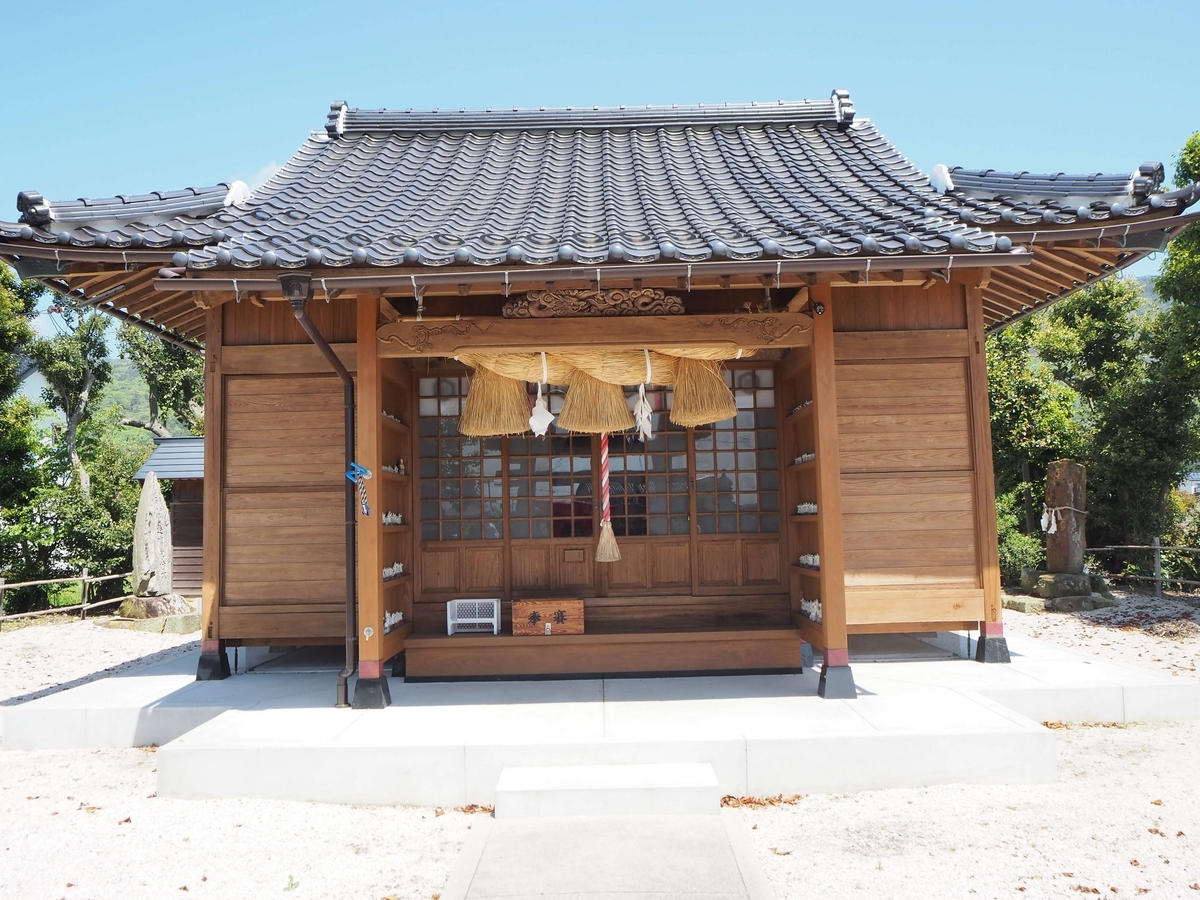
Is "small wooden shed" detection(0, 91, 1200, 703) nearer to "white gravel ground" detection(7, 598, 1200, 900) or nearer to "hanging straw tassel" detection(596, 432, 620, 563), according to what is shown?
"hanging straw tassel" detection(596, 432, 620, 563)

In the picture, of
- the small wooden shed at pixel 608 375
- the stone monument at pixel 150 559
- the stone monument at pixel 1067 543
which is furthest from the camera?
the stone monument at pixel 150 559

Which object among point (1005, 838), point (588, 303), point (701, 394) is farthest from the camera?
point (701, 394)

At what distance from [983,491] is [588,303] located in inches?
146

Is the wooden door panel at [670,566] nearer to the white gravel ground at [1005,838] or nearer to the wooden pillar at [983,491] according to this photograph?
the wooden pillar at [983,491]

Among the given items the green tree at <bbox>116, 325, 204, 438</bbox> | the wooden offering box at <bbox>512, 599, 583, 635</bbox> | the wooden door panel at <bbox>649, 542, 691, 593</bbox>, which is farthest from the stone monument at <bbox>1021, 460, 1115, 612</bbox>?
the green tree at <bbox>116, 325, 204, 438</bbox>

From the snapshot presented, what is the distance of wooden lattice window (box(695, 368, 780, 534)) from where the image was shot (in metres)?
7.27

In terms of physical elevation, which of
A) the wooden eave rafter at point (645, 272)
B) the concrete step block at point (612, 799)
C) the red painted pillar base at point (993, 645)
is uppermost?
the wooden eave rafter at point (645, 272)

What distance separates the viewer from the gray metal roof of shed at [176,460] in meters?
16.9

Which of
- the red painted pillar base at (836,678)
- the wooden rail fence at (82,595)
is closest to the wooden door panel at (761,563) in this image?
the red painted pillar base at (836,678)

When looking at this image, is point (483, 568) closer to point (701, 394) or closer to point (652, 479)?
point (652, 479)

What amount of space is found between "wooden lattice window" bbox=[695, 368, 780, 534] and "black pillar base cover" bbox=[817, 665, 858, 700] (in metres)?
1.77

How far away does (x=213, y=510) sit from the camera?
6.73m

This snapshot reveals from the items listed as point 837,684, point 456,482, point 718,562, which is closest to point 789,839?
point 837,684

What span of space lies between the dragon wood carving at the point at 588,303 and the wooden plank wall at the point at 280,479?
1.74m
